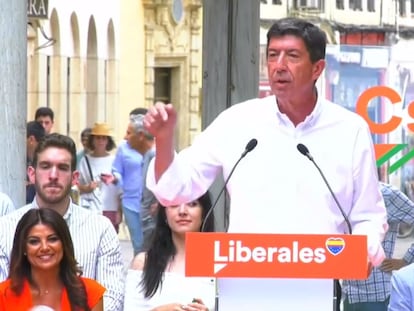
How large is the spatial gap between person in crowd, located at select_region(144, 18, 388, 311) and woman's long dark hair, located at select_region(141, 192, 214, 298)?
5.13ft

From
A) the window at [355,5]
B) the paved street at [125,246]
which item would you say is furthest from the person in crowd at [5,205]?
the window at [355,5]

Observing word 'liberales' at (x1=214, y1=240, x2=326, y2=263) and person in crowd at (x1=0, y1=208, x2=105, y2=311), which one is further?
person in crowd at (x1=0, y1=208, x2=105, y2=311)

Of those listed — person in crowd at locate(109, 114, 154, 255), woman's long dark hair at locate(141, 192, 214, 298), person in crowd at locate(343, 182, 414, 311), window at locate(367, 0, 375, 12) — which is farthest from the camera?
window at locate(367, 0, 375, 12)

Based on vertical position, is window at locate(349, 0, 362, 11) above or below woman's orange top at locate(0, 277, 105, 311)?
above

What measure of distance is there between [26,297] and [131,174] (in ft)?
34.7

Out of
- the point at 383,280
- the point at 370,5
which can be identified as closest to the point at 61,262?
the point at 383,280

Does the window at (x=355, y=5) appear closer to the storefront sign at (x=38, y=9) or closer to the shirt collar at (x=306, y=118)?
the storefront sign at (x=38, y=9)

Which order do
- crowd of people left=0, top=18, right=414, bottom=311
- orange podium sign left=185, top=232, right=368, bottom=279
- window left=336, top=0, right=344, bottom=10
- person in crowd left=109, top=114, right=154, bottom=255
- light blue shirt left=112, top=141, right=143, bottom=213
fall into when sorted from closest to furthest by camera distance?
orange podium sign left=185, top=232, right=368, bottom=279 → crowd of people left=0, top=18, right=414, bottom=311 → person in crowd left=109, top=114, right=154, bottom=255 → light blue shirt left=112, top=141, right=143, bottom=213 → window left=336, top=0, right=344, bottom=10

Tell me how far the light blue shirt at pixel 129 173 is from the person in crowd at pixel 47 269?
1024 centimetres

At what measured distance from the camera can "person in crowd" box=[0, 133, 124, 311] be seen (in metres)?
8.23

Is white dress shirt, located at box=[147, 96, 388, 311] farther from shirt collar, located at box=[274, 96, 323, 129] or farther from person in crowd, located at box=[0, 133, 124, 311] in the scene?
person in crowd, located at box=[0, 133, 124, 311]

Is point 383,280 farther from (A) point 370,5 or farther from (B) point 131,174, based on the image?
Result: (A) point 370,5

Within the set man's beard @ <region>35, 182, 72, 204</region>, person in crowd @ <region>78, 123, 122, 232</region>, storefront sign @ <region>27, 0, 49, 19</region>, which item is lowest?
person in crowd @ <region>78, 123, 122, 232</region>

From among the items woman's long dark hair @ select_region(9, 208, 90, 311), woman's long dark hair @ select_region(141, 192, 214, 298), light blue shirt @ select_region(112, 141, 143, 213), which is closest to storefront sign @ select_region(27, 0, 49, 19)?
light blue shirt @ select_region(112, 141, 143, 213)
